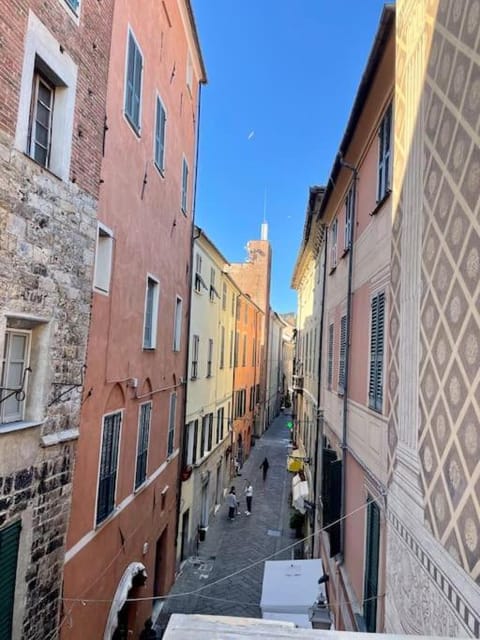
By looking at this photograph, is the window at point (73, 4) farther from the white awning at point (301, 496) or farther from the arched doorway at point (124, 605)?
the white awning at point (301, 496)

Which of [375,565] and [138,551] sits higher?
[375,565]

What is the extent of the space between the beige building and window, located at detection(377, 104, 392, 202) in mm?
1861

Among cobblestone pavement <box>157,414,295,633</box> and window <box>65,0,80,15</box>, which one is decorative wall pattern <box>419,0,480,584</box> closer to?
window <box>65,0,80,15</box>

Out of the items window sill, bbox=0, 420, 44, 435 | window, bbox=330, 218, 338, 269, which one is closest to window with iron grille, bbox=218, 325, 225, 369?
window, bbox=330, 218, 338, 269

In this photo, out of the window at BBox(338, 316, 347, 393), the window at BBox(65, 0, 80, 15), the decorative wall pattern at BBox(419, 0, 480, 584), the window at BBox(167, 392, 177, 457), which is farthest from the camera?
the window at BBox(167, 392, 177, 457)

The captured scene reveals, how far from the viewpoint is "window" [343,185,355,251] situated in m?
10.3

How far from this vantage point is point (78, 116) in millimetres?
6961

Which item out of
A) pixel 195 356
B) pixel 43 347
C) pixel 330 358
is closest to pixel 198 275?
pixel 195 356

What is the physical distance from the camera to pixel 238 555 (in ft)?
58.7

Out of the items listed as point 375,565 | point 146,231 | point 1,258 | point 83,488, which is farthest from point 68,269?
point 375,565

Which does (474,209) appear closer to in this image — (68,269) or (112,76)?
(68,269)

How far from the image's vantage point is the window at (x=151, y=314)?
1165 centimetres

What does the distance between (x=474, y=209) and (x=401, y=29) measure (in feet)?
10.7

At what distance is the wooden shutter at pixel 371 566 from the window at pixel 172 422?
7.67m
